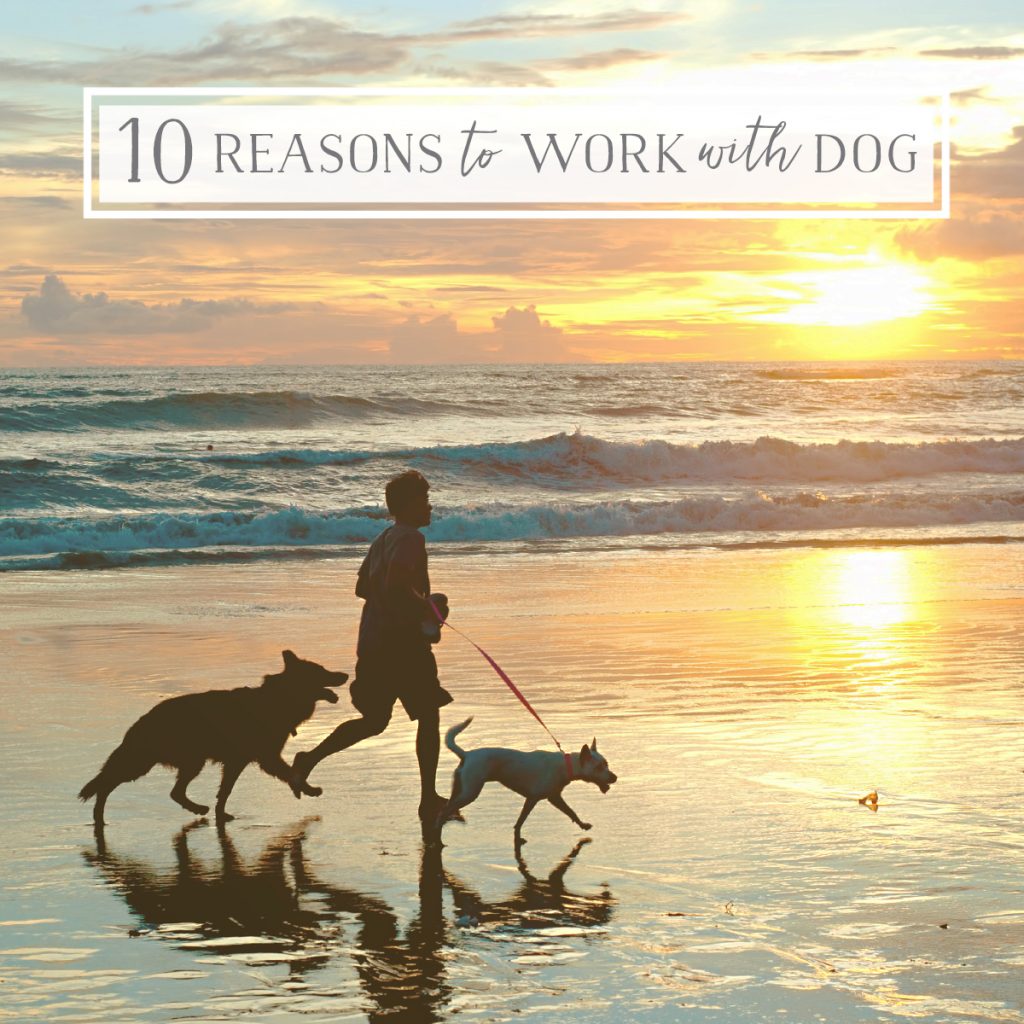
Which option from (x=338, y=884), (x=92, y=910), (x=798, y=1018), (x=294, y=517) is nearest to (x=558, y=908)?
(x=338, y=884)

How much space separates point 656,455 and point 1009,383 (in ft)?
129

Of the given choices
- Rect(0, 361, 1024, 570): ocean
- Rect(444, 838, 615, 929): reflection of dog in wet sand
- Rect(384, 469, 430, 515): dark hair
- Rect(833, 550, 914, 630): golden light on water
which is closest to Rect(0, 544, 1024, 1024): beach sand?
Rect(444, 838, 615, 929): reflection of dog in wet sand

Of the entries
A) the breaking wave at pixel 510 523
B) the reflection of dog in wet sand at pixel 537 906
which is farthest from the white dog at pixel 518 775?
the breaking wave at pixel 510 523

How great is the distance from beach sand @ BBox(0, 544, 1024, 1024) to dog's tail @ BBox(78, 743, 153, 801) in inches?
6.7

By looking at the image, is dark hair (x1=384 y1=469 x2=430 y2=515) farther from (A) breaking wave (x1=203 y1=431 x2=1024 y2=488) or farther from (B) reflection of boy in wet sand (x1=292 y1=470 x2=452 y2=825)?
(A) breaking wave (x1=203 y1=431 x2=1024 y2=488)

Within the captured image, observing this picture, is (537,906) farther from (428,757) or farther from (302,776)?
(302,776)

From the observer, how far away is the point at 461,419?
4725cm

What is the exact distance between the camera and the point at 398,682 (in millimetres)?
6645

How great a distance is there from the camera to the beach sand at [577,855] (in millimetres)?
4609

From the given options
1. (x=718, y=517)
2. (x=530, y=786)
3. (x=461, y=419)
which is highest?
(x=461, y=419)

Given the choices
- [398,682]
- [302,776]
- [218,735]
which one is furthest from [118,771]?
[398,682]

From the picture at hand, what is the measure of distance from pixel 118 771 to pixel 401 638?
1393mm

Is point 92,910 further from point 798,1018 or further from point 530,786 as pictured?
point 798,1018

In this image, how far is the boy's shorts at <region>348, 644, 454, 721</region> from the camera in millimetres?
6633
